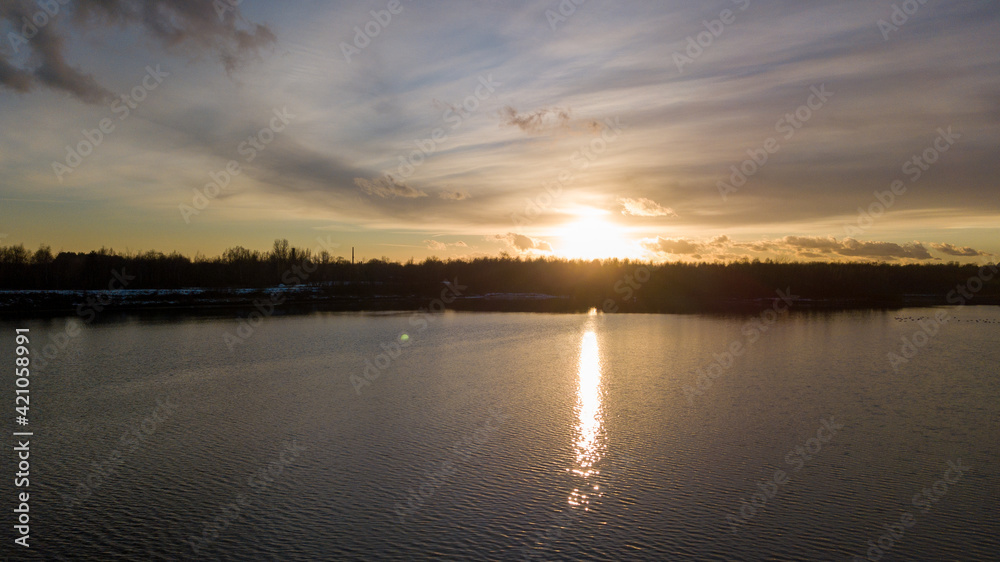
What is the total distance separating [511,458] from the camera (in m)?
12.0

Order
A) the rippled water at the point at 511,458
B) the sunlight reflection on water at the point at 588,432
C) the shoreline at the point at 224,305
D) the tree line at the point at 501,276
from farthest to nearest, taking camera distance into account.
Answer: the tree line at the point at 501,276, the shoreline at the point at 224,305, the sunlight reflection on water at the point at 588,432, the rippled water at the point at 511,458

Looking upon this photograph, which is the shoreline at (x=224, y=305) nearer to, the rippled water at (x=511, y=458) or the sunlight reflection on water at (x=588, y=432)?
the rippled water at (x=511, y=458)

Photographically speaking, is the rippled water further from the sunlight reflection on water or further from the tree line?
the tree line

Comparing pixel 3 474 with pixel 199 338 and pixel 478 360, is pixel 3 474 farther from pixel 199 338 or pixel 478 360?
pixel 199 338

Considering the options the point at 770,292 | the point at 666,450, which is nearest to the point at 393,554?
the point at 666,450

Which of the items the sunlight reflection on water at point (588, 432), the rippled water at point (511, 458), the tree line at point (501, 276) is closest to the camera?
the rippled water at point (511, 458)

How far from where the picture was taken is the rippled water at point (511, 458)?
848 cm

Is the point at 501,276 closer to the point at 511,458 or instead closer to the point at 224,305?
the point at 224,305

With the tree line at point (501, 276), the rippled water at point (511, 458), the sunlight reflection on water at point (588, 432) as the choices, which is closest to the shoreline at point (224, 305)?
the tree line at point (501, 276)

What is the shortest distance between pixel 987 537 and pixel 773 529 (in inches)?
116

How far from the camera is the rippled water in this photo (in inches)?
334

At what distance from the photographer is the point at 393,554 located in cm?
800

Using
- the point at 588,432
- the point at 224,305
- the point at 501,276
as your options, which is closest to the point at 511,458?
the point at 588,432

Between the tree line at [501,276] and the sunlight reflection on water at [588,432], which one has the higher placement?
the tree line at [501,276]
